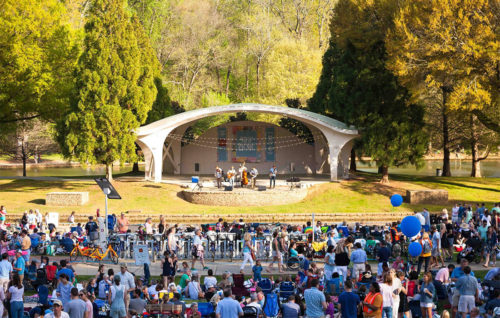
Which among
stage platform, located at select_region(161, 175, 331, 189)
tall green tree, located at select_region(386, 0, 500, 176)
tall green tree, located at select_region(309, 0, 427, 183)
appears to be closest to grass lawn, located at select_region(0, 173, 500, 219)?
stage platform, located at select_region(161, 175, 331, 189)

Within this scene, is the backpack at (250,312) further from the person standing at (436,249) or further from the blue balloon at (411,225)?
the person standing at (436,249)

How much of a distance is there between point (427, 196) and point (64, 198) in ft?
59.7

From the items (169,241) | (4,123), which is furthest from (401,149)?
(4,123)

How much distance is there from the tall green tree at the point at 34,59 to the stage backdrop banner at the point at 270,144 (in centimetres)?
1410

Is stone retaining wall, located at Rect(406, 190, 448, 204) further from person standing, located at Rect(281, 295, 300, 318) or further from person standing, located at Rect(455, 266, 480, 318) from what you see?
person standing, located at Rect(281, 295, 300, 318)

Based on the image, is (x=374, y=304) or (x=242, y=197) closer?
(x=374, y=304)

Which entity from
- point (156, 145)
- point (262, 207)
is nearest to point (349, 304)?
point (262, 207)

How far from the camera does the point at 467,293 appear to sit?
10.5 meters

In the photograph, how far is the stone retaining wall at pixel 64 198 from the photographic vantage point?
1097 inches

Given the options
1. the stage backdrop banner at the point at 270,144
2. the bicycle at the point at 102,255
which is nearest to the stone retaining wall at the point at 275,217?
the bicycle at the point at 102,255

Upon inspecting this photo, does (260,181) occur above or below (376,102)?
below

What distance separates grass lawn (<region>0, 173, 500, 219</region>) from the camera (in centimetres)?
2788

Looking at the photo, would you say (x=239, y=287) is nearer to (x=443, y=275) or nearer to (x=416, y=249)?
(x=443, y=275)

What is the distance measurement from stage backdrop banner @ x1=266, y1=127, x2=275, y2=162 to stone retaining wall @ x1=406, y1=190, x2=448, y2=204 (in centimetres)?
1378
